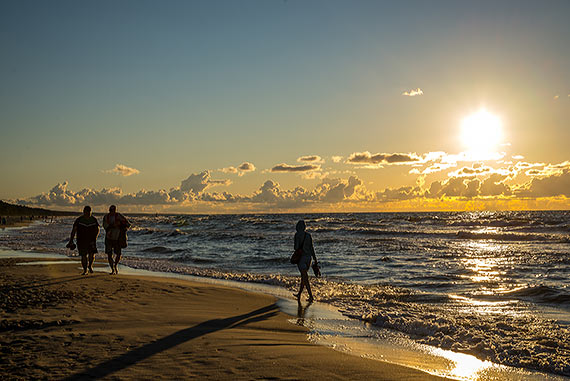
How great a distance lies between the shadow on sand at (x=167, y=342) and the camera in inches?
195

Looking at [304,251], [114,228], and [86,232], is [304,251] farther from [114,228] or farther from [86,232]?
[86,232]

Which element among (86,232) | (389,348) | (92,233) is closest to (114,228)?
(92,233)

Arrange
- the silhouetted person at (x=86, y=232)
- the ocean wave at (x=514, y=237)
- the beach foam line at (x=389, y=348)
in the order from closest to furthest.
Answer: the beach foam line at (x=389, y=348) → the silhouetted person at (x=86, y=232) → the ocean wave at (x=514, y=237)

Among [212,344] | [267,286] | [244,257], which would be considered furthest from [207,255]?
[212,344]

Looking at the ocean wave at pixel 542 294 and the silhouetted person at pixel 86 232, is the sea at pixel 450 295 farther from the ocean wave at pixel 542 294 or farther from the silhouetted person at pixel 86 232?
the silhouetted person at pixel 86 232

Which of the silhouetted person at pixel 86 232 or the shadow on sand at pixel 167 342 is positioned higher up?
the silhouetted person at pixel 86 232

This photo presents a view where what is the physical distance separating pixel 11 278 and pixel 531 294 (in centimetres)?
1437

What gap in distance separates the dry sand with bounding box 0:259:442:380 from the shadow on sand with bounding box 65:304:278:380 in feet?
0.04

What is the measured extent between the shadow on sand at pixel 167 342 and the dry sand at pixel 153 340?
0.04 ft

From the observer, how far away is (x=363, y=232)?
4838 cm

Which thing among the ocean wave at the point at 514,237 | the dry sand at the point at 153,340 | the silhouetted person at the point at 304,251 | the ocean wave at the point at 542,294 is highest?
the silhouetted person at the point at 304,251

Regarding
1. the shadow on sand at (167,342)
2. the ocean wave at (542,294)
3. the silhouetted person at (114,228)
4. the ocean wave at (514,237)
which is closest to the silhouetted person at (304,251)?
the shadow on sand at (167,342)

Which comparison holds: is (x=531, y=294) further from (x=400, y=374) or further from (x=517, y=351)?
(x=400, y=374)

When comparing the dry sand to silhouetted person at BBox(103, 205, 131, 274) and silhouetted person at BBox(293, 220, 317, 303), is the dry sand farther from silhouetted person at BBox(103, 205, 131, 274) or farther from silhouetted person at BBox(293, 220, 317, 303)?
silhouetted person at BBox(103, 205, 131, 274)
